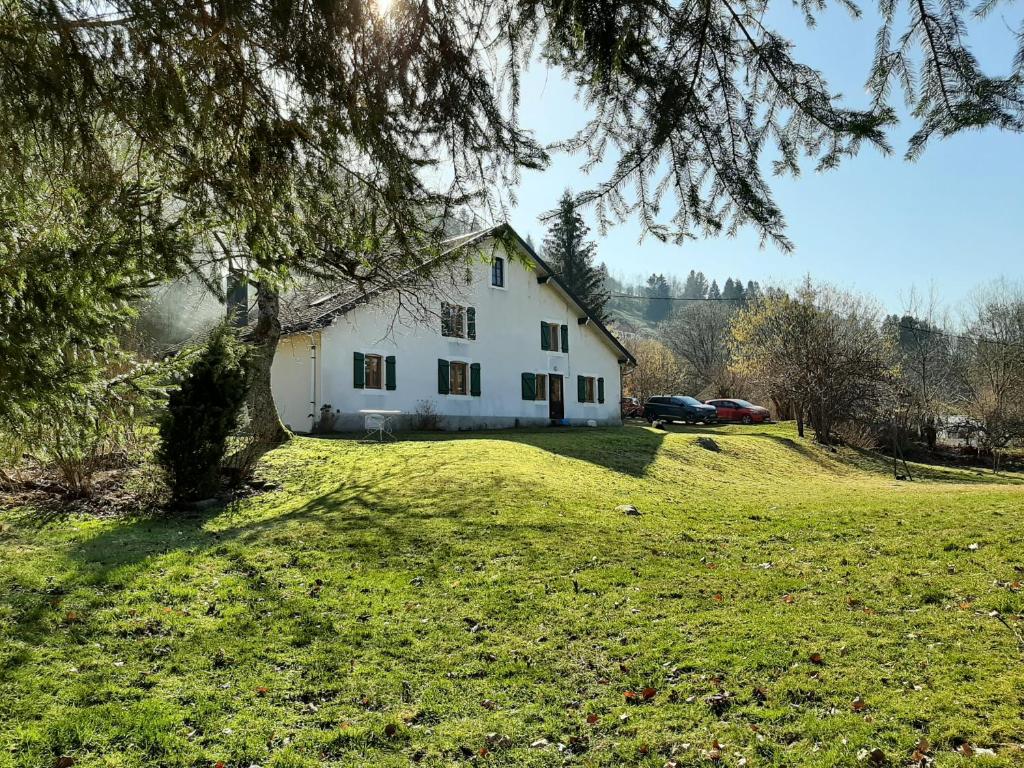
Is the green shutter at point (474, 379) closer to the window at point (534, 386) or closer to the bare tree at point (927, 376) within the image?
the window at point (534, 386)

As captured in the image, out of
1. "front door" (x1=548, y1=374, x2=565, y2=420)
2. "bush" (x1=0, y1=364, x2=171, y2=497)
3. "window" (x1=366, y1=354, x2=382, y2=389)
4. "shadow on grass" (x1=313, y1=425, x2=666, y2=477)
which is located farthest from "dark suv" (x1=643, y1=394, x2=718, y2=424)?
"bush" (x1=0, y1=364, x2=171, y2=497)

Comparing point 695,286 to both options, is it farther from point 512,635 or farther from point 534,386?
point 512,635

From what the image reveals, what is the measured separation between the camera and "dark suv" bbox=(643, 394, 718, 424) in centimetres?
3369

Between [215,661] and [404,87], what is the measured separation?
4327 millimetres

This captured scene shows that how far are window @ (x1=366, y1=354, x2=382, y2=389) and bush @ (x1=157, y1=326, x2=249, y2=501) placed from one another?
11324mm

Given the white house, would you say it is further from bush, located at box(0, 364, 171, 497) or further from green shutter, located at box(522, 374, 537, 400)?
bush, located at box(0, 364, 171, 497)

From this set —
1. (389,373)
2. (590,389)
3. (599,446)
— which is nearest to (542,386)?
(590,389)

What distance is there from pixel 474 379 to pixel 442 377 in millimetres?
1578

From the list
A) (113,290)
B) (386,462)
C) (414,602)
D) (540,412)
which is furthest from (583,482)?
(540,412)

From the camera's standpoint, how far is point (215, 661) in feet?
15.7

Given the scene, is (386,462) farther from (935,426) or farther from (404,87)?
(935,426)

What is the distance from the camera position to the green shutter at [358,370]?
69.0 ft

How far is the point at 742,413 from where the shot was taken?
34.3 meters

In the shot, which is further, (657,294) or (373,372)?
(657,294)
